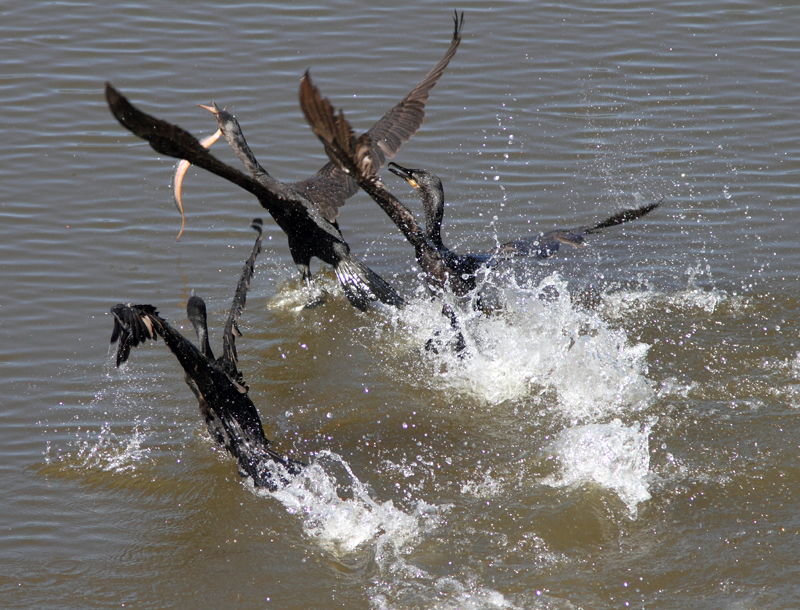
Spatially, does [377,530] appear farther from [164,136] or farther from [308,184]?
[308,184]

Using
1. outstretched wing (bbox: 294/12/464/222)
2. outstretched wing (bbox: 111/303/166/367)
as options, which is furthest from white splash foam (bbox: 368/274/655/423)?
outstretched wing (bbox: 111/303/166/367)

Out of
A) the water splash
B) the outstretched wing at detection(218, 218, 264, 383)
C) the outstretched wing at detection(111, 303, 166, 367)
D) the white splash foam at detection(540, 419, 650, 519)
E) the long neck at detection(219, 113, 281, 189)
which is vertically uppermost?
the long neck at detection(219, 113, 281, 189)

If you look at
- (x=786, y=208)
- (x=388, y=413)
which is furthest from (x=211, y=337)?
(x=786, y=208)

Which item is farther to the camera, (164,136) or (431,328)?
(431,328)

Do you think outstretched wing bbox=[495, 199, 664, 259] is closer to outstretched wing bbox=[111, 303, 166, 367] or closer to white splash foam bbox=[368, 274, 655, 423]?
white splash foam bbox=[368, 274, 655, 423]

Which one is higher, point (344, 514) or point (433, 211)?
point (433, 211)

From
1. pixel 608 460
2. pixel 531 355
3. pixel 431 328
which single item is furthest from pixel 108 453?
pixel 608 460

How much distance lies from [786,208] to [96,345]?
5.74 m

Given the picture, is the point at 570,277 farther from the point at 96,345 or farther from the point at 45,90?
the point at 45,90

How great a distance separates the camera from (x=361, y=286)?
6004mm

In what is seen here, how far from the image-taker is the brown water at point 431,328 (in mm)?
4215

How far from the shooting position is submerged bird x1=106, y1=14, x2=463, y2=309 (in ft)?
15.3

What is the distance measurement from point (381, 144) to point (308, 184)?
0.78 m

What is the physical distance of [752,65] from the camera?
996 cm
